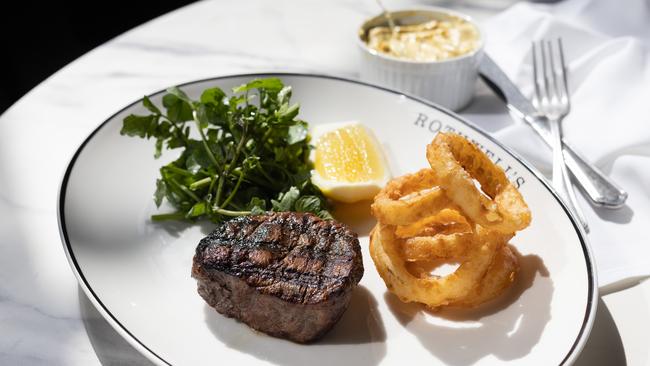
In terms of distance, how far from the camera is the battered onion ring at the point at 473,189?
6.48 ft

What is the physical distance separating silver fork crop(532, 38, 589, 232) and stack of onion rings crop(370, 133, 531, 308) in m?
0.62

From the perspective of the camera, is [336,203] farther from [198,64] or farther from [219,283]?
[198,64]

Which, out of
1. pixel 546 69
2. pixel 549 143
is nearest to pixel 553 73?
pixel 546 69

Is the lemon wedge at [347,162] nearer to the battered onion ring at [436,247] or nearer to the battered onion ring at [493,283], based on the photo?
the battered onion ring at [436,247]

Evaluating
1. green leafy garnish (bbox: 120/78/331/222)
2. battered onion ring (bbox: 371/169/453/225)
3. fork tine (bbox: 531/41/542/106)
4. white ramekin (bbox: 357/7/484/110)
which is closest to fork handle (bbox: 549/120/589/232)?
fork tine (bbox: 531/41/542/106)

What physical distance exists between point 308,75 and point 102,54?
1237 millimetres

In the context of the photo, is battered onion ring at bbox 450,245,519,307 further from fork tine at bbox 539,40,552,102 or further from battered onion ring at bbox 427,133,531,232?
fork tine at bbox 539,40,552,102

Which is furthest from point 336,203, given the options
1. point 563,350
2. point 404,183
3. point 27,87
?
point 27,87

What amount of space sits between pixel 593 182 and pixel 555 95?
0.61 m

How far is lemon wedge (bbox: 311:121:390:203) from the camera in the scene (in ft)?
8.23

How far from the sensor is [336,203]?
256cm

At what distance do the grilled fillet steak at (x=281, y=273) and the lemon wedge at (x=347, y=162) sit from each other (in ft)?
1.21

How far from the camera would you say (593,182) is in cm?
270

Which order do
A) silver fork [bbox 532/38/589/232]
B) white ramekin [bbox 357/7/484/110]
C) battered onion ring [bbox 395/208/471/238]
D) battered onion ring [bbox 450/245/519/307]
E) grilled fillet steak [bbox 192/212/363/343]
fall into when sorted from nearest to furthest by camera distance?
grilled fillet steak [bbox 192/212/363/343] → battered onion ring [bbox 450/245/519/307] → battered onion ring [bbox 395/208/471/238] → silver fork [bbox 532/38/589/232] → white ramekin [bbox 357/7/484/110]
